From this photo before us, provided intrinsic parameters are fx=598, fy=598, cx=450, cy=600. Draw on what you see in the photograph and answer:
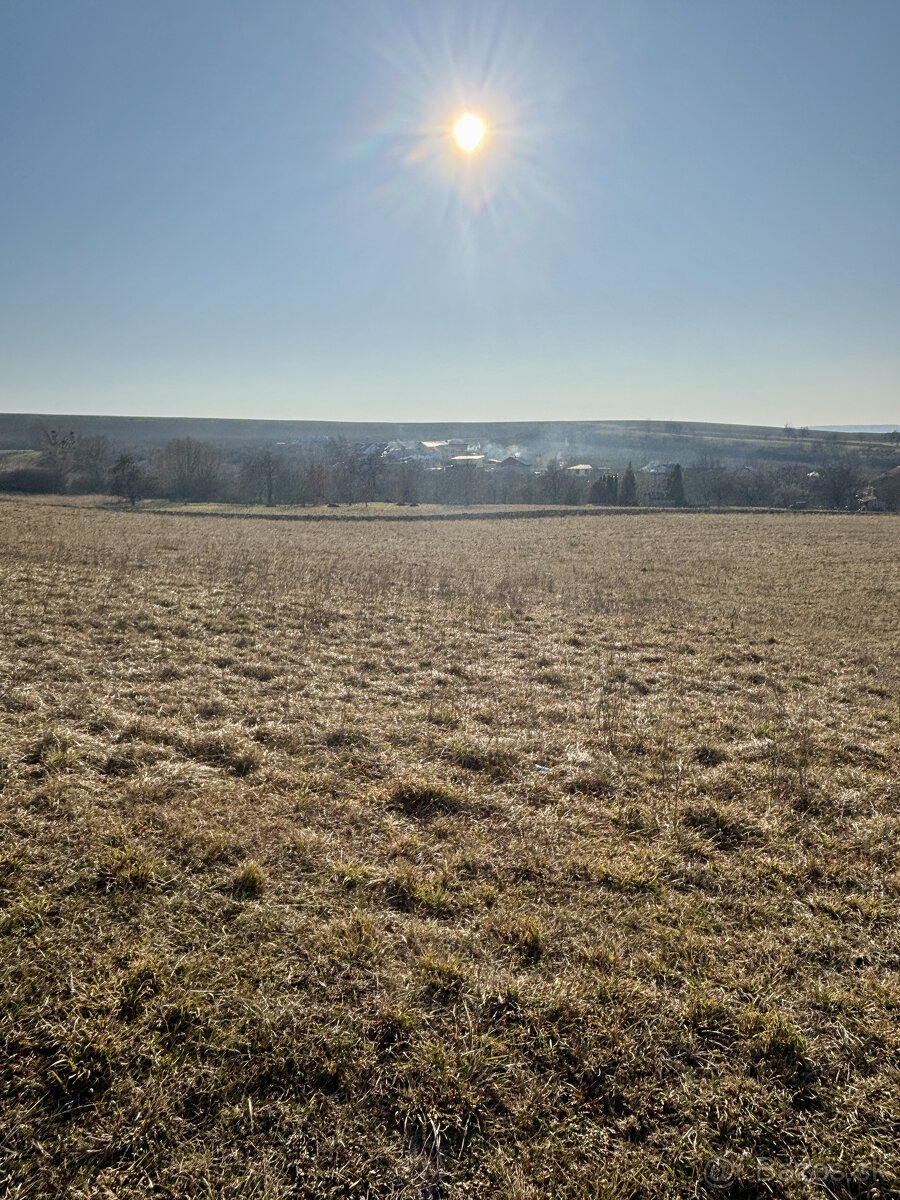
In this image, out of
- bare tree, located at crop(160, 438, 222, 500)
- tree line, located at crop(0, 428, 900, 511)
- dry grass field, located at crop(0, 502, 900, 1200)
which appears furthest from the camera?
bare tree, located at crop(160, 438, 222, 500)

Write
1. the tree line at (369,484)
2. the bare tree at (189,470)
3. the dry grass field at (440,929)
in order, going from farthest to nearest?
1. the bare tree at (189,470)
2. the tree line at (369,484)
3. the dry grass field at (440,929)

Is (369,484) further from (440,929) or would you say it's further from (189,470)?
(440,929)

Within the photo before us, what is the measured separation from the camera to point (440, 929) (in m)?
4.54

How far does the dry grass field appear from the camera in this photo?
3082mm

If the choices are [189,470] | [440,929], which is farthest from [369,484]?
[440,929]

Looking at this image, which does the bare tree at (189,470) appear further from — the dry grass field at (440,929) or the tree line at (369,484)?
the dry grass field at (440,929)

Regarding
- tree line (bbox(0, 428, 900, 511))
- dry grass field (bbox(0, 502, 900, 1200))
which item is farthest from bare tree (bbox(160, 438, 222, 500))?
dry grass field (bbox(0, 502, 900, 1200))

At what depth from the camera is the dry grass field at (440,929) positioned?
3082 millimetres

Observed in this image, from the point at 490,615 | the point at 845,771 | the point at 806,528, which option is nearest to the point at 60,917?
the point at 845,771

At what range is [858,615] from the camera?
17016mm

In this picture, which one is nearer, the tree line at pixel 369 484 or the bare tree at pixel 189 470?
the tree line at pixel 369 484

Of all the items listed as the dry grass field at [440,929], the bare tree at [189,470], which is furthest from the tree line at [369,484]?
the dry grass field at [440,929]

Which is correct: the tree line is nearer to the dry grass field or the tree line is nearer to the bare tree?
the bare tree

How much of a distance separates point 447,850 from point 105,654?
8.32 metres
